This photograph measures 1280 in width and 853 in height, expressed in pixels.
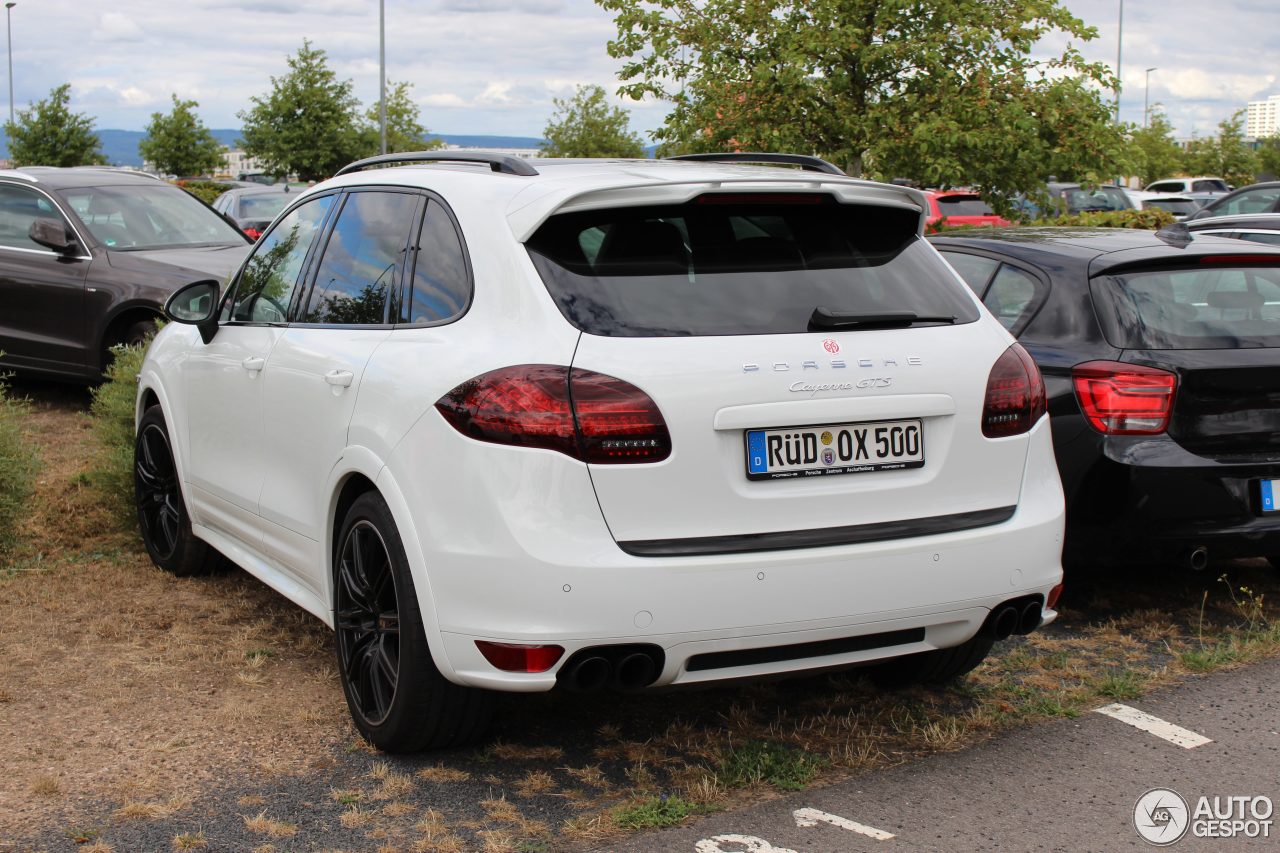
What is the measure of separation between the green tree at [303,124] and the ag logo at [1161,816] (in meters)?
50.7

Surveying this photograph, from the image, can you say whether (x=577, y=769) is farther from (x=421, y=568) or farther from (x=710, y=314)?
(x=710, y=314)

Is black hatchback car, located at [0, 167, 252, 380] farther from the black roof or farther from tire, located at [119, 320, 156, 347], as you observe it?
the black roof

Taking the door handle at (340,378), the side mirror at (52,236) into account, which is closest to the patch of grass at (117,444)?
the door handle at (340,378)

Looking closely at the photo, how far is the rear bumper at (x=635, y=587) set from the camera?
3691mm

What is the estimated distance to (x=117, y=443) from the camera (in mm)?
7418

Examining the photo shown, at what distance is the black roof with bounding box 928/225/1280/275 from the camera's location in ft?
19.6

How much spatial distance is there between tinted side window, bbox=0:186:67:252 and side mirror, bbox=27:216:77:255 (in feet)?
1.05

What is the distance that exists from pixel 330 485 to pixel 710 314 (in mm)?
1339

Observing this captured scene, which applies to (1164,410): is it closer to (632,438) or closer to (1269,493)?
(1269,493)

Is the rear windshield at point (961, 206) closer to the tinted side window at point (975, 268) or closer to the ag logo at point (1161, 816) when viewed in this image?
the tinted side window at point (975, 268)

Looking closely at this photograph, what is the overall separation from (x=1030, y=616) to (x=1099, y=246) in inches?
97.9

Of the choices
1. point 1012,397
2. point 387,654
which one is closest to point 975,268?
point 1012,397

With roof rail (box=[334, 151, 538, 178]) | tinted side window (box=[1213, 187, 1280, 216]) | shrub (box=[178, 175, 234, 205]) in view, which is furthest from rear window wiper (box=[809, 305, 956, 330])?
shrub (box=[178, 175, 234, 205])

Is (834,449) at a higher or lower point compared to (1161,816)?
higher
